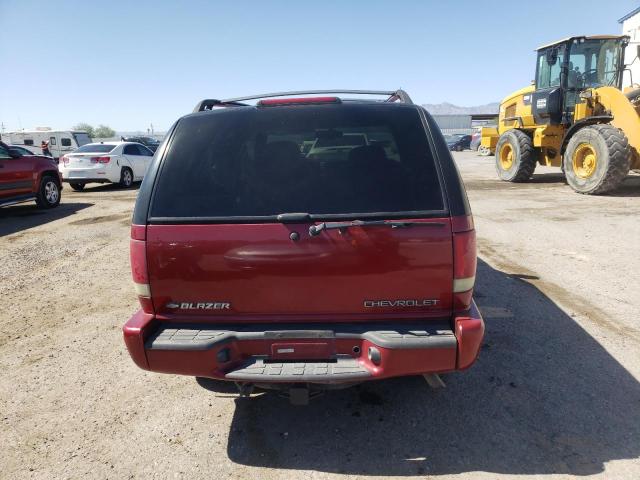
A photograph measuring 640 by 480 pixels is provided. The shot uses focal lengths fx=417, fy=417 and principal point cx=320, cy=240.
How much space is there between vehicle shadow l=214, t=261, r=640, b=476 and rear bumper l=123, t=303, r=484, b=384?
Answer: 22.2 inches

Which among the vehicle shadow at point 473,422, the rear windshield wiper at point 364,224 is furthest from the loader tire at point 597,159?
the rear windshield wiper at point 364,224

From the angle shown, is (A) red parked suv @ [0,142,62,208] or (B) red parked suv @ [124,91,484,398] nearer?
(B) red parked suv @ [124,91,484,398]

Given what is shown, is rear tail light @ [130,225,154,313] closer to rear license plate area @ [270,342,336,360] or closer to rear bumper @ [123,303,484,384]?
rear bumper @ [123,303,484,384]

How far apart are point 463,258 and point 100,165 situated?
14.4m

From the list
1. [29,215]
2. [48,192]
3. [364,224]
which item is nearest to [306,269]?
[364,224]

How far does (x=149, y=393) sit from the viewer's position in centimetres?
306

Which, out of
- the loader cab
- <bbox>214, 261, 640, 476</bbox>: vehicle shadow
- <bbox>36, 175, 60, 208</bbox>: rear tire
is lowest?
<bbox>214, 261, 640, 476</bbox>: vehicle shadow

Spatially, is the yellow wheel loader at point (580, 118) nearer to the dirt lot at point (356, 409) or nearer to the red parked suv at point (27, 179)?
the dirt lot at point (356, 409)

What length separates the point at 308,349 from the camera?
2.31 meters

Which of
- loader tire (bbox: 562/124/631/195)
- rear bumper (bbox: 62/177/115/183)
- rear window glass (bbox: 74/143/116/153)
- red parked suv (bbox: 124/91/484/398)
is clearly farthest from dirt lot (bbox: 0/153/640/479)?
rear window glass (bbox: 74/143/116/153)

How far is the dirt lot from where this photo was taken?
238cm

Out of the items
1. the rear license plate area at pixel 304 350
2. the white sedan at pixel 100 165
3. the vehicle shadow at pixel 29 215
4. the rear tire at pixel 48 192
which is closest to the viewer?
the rear license plate area at pixel 304 350

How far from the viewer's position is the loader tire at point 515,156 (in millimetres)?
13094

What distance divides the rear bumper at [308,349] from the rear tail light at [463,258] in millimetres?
141
